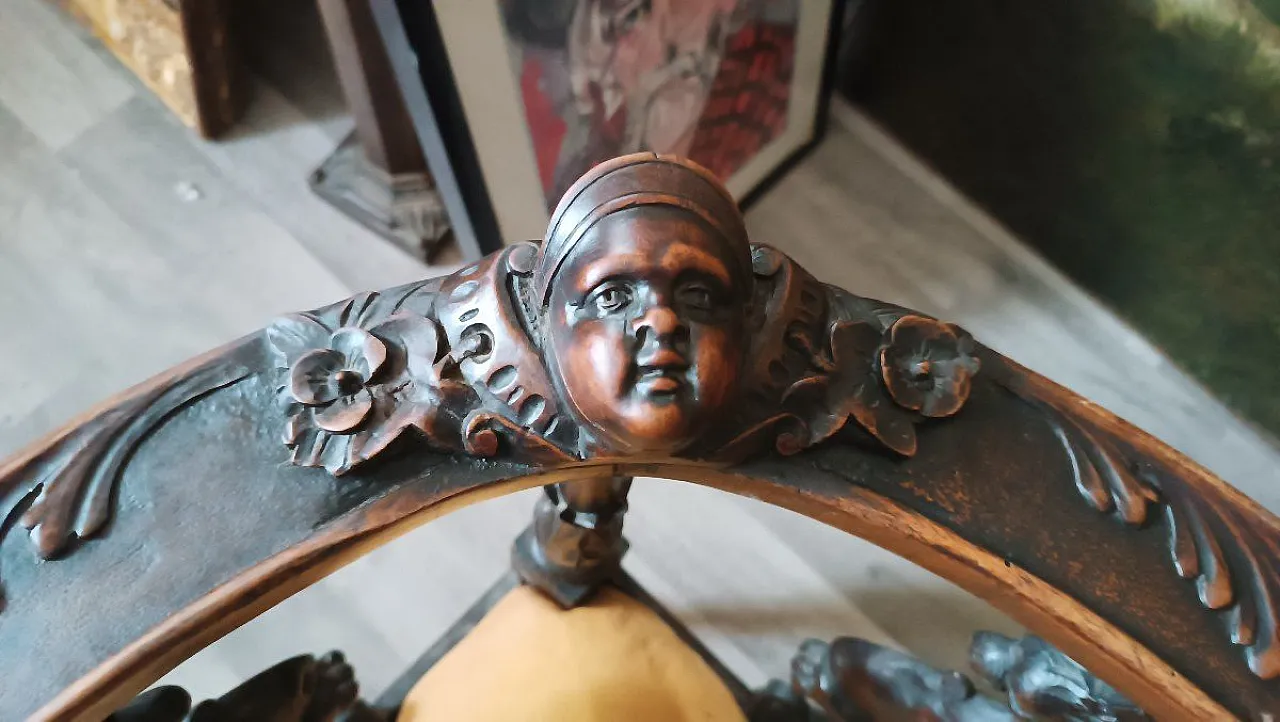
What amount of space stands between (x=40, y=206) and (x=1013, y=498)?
3.86 feet

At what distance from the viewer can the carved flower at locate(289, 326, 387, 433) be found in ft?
1.49

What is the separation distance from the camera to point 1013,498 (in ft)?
1.58

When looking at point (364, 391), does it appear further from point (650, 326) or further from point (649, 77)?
point (649, 77)

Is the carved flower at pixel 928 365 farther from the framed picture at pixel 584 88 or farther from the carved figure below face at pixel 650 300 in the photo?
the framed picture at pixel 584 88

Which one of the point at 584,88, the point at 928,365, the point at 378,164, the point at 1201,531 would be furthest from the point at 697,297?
the point at 378,164

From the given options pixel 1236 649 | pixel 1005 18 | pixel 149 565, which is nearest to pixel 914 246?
pixel 1005 18

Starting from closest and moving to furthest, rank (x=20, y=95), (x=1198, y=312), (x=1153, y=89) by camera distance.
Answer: (x=1153, y=89) < (x=1198, y=312) < (x=20, y=95)

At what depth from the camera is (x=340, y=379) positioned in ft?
1.50

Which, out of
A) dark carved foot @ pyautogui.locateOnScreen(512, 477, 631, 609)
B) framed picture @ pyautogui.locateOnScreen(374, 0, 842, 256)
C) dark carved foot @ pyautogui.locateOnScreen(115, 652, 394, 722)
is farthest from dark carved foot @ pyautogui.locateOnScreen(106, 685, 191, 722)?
framed picture @ pyautogui.locateOnScreen(374, 0, 842, 256)

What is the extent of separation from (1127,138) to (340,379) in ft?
3.05

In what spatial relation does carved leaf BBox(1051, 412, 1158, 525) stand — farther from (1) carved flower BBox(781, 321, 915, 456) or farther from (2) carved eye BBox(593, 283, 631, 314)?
(2) carved eye BBox(593, 283, 631, 314)

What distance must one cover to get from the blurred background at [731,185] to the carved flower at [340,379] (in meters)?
0.50

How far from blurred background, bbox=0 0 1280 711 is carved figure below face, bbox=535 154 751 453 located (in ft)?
1.83

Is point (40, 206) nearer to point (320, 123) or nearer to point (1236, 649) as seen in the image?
point (320, 123)
